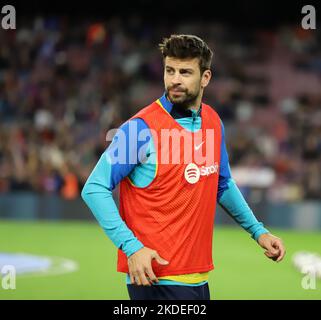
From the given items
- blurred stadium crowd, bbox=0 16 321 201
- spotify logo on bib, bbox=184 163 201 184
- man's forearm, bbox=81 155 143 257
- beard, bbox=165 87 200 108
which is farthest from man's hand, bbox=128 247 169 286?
blurred stadium crowd, bbox=0 16 321 201

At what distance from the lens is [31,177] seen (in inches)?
719

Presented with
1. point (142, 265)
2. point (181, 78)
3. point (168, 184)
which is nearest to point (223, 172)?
point (168, 184)

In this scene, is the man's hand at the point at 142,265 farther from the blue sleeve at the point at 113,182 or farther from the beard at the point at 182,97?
the beard at the point at 182,97

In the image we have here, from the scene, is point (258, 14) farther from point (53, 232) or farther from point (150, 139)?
point (150, 139)

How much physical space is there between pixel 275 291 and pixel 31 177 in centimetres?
970

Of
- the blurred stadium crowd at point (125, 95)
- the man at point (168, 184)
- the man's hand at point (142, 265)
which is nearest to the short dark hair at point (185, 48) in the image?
the man at point (168, 184)

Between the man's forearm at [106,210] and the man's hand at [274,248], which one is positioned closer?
the man's forearm at [106,210]

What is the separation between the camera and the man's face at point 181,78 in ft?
14.3

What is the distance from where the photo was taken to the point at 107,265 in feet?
38.4

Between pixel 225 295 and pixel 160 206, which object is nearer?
pixel 160 206

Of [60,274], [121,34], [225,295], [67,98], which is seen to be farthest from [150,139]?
[121,34]

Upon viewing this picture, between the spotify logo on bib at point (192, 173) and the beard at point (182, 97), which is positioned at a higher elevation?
the beard at point (182, 97)

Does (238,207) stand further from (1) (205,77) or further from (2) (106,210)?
(2) (106,210)

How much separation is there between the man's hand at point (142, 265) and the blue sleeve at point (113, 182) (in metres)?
0.08
